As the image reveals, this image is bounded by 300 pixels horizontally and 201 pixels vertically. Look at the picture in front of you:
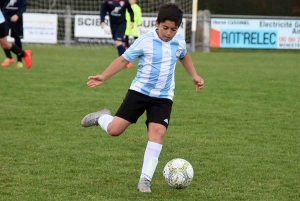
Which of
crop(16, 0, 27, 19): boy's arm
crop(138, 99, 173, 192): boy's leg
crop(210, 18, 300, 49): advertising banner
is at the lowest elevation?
crop(210, 18, 300, 49): advertising banner

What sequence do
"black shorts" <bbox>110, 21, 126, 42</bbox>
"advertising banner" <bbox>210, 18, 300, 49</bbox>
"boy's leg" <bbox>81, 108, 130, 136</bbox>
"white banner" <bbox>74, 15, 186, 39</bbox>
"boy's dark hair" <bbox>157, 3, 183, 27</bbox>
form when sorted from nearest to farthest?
"boy's dark hair" <bbox>157, 3, 183, 27</bbox>, "boy's leg" <bbox>81, 108, 130, 136</bbox>, "black shorts" <bbox>110, 21, 126, 42</bbox>, "white banner" <bbox>74, 15, 186, 39</bbox>, "advertising banner" <bbox>210, 18, 300, 49</bbox>

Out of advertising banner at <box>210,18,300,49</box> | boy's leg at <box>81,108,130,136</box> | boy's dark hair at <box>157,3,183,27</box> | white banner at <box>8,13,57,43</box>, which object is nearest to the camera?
boy's dark hair at <box>157,3,183,27</box>

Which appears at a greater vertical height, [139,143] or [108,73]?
[108,73]

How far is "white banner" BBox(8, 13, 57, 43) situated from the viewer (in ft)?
78.3

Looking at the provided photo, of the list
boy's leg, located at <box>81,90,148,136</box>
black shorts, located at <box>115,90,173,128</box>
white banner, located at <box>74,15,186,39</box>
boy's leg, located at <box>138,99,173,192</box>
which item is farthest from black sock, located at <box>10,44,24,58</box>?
white banner, located at <box>74,15,186,39</box>

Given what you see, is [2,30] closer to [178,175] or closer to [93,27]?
[178,175]

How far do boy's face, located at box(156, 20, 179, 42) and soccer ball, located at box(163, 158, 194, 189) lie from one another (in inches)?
37.8

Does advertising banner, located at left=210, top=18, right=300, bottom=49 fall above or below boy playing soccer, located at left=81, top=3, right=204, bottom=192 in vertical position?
below

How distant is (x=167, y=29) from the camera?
5.03m

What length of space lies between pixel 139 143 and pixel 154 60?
1.94 metres

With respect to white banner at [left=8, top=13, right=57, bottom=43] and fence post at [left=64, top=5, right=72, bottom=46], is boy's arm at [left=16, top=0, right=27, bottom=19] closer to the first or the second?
white banner at [left=8, top=13, right=57, bottom=43]

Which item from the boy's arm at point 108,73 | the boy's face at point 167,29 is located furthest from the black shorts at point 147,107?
the boy's face at point 167,29

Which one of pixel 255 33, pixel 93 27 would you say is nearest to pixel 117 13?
pixel 93 27

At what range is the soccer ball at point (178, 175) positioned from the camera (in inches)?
197
